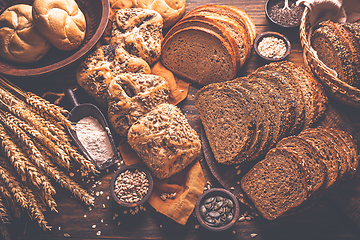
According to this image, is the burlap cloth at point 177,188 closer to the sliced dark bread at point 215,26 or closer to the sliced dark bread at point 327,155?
the sliced dark bread at point 215,26

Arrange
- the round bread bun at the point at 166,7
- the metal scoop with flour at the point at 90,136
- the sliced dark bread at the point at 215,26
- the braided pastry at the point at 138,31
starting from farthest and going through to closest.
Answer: the round bread bun at the point at 166,7
the braided pastry at the point at 138,31
the sliced dark bread at the point at 215,26
the metal scoop with flour at the point at 90,136

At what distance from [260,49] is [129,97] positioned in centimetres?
158

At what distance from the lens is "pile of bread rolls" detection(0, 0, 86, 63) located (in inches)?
98.6

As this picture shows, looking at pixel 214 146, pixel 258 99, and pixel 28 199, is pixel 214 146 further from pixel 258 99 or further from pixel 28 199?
pixel 28 199

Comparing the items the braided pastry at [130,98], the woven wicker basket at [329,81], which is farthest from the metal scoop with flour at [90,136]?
the woven wicker basket at [329,81]

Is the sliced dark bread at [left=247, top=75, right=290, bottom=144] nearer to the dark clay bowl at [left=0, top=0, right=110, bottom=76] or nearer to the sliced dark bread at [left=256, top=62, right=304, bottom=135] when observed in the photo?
the sliced dark bread at [left=256, top=62, right=304, bottom=135]

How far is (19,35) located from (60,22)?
1.42ft

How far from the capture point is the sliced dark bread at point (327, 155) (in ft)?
7.54

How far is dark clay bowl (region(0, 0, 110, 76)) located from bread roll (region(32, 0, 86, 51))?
4.9 inches

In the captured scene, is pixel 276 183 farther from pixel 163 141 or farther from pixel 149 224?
pixel 149 224

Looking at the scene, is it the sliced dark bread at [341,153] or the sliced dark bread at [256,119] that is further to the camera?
the sliced dark bread at [256,119]

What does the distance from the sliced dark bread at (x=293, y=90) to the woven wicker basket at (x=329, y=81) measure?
9.4 inches

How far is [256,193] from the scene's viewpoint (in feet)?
8.36

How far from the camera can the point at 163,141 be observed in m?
2.50
